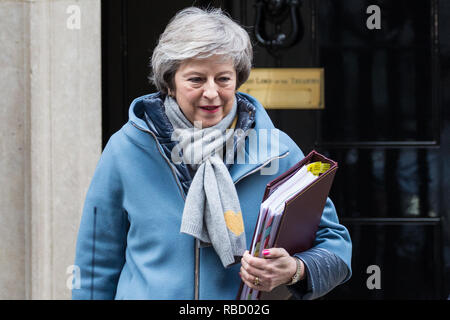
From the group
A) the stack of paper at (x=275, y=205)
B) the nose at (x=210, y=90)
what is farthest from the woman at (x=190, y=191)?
the stack of paper at (x=275, y=205)

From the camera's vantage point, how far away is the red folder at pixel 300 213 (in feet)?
4.79

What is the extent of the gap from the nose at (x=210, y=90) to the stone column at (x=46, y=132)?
149cm

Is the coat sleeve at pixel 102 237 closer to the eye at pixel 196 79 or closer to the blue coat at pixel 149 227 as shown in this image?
the blue coat at pixel 149 227

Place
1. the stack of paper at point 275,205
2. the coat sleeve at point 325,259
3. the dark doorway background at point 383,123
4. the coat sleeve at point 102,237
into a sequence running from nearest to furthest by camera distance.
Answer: the stack of paper at point 275,205 → the coat sleeve at point 325,259 → the coat sleeve at point 102,237 → the dark doorway background at point 383,123

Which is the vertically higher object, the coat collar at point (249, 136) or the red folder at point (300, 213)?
the coat collar at point (249, 136)

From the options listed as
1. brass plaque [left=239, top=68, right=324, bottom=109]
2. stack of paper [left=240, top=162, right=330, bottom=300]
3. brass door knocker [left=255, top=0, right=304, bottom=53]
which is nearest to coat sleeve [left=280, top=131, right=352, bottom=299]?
stack of paper [left=240, top=162, right=330, bottom=300]

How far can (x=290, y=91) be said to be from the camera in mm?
3004

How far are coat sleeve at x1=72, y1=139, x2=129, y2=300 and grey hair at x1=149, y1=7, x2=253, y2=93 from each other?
0.32 metres

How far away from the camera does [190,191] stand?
5.38ft

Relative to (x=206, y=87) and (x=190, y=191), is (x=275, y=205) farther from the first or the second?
(x=206, y=87)

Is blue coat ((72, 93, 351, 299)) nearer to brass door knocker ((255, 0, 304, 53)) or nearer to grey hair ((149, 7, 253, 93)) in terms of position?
grey hair ((149, 7, 253, 93))

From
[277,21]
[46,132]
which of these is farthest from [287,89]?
[46,132]

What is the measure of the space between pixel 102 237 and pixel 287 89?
5.11ft

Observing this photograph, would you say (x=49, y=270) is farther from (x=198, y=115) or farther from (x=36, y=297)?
(x=198, y=115)
